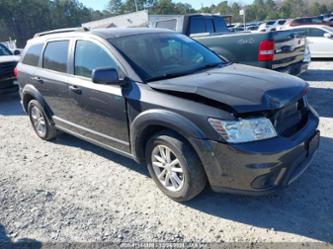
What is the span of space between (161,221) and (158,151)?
74cm

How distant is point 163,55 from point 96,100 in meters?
1.01

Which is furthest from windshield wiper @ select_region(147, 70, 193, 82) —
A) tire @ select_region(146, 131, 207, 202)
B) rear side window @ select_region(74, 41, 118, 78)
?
tire @ select_region(146, 131, 207, 202)

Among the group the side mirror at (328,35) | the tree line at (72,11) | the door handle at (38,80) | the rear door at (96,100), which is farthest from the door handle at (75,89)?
the tree line at (72,11)

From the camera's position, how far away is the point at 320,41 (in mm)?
11695

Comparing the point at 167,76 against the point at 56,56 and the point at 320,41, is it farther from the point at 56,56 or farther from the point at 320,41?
the point at 320,41

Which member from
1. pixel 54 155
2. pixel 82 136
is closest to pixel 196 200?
pixel 82 136

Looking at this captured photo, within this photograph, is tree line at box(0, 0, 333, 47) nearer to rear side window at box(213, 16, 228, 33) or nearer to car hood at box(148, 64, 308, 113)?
rear side window at box(213, 16, 228, 33)

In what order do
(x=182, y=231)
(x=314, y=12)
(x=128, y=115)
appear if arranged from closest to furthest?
(x=182, y=231) < (x=128, y=115) < (x=314, y=12)

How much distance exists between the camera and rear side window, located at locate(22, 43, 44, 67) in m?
5.36

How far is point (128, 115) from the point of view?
3662 mm

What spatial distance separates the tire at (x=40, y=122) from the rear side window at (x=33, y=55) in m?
0.67

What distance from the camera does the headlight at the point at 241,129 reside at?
2873 millimetres

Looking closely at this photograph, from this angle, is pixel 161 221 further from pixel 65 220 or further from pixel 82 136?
pixel 82 136

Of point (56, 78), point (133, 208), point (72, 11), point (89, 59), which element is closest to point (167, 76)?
point (89, 59)
